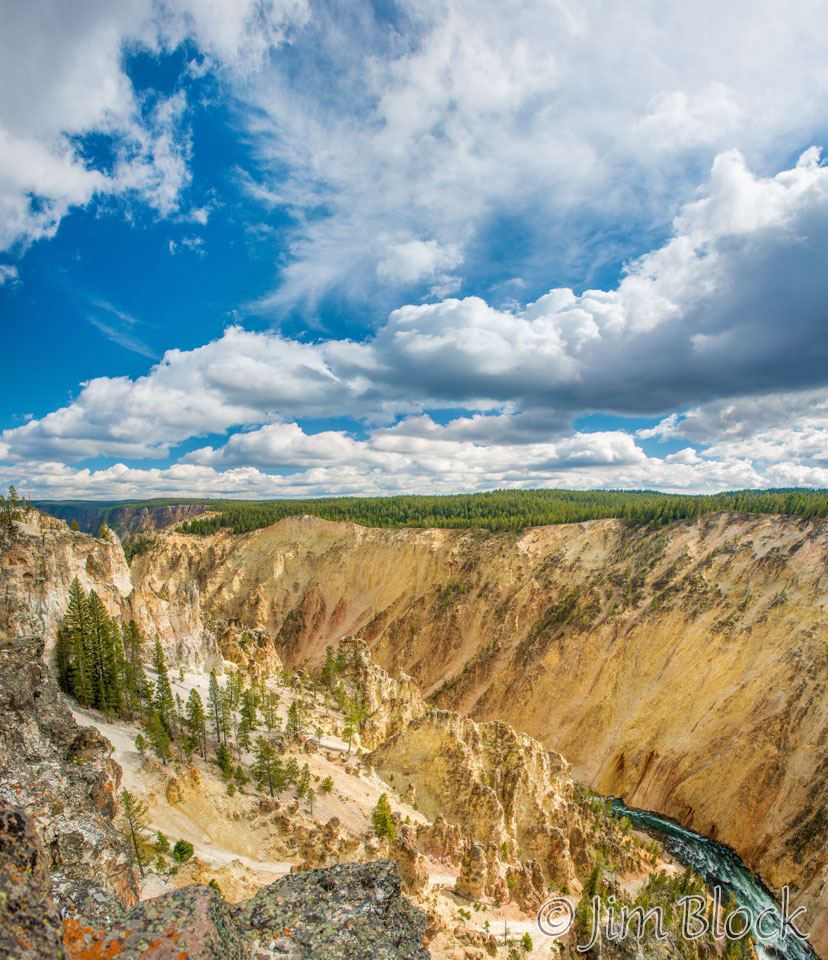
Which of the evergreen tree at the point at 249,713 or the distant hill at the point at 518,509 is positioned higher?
the distant hill at the point at 518,509

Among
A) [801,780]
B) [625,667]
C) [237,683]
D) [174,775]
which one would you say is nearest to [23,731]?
[174,775]

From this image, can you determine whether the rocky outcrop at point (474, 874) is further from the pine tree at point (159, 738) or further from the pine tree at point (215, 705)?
the pine tree at point (215, 705)

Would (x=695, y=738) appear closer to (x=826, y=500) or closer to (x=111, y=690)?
(x=826, y=500)

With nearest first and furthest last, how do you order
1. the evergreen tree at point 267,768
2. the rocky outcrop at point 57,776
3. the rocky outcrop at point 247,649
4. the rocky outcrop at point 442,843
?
the rocky outcrop at point 57,776, the rocky outcrop at point 442,843, the evergreen tree at point 267,768, the rocky outcrop at point 247,649

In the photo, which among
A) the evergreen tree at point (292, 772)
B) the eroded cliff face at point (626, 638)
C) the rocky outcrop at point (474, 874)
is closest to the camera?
the rocky outcrop at point (474, 874)

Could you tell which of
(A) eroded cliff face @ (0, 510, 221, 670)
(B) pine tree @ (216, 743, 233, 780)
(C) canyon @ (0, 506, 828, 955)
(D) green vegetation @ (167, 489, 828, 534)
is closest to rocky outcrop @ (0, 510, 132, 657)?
(A) eroded cliff face @ (0, 510, 221, 670)

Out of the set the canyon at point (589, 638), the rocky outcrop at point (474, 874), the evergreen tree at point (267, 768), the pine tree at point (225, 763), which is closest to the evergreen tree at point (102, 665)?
the canyon at point (589, 638)
